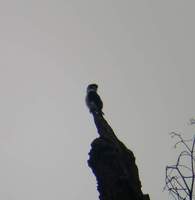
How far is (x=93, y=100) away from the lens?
9242 mm

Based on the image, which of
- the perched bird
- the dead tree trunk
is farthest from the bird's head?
the dead tree trunk

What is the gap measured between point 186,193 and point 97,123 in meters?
2.55

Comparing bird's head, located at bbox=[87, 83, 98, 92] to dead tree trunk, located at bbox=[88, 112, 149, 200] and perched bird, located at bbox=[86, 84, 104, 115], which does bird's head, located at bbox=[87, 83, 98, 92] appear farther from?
dead tree trunk, located at bbox=[88, 112, 149, 200]

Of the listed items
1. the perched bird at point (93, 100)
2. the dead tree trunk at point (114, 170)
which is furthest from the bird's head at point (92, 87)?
the dead tree trunk at point (114, 170)

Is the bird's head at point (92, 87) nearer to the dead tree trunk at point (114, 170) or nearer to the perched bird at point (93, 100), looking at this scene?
the perched bird at point (93, 100)

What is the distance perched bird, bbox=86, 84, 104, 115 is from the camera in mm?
8997

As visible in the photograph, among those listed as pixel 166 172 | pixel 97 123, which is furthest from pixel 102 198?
pixel 97 123

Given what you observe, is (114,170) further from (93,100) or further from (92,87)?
(92,87)

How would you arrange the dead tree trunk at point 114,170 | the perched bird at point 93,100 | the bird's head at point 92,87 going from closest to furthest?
the dead tree trunk at point 114,170 < the perched bird at point 93,100 < the bird's head at point 92,87

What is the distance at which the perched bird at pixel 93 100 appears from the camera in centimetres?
900

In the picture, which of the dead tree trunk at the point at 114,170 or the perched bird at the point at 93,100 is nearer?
the dead tree trunk at the point at 114,170

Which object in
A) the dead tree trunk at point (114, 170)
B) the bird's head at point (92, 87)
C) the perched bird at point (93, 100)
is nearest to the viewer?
the dead tree trunk at point (114, 170)

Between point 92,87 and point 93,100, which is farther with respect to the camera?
point 92,87

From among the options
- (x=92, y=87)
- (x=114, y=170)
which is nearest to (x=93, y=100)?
(x=92, y=87)
